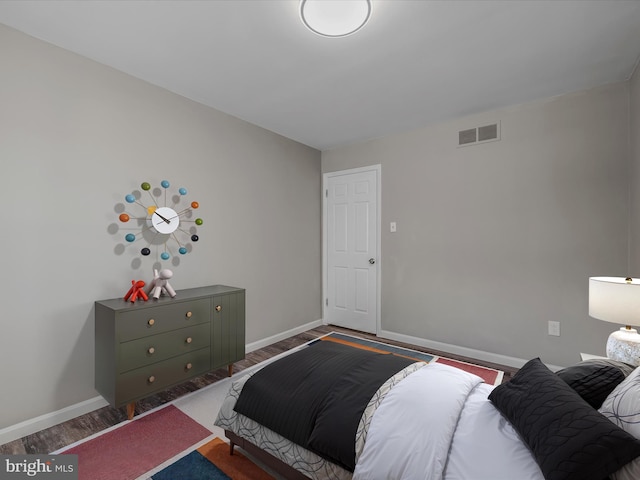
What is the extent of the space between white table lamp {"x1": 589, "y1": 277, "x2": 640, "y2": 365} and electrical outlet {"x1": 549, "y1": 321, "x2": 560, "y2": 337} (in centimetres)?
108

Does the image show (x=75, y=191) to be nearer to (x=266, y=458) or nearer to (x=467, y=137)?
(x=266, y=458)

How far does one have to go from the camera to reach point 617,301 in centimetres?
170

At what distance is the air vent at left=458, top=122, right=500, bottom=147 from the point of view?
10.2 ft

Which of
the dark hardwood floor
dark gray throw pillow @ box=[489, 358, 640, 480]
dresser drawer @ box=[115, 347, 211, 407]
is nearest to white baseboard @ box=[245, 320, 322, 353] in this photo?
the dark hardwood floor

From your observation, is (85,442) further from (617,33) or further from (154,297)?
(617,33)

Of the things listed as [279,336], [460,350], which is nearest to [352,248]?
[279,336]

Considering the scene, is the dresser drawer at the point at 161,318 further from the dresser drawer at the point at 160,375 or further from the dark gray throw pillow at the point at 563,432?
the dark gray throw pillow at the point at 563,432

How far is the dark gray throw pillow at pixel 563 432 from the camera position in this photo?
35.8 inches

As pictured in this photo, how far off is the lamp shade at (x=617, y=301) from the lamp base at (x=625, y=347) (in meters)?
0.10

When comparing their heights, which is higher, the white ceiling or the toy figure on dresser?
the white ceiling

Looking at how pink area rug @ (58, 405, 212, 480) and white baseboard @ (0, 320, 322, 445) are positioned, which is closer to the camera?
pink area rug @ (58, 405, 212, 480)

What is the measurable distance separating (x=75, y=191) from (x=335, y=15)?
6.87 feet

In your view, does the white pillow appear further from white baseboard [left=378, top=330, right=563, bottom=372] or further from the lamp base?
white baseboard [left=378, top=330, right=563, bottom=372]

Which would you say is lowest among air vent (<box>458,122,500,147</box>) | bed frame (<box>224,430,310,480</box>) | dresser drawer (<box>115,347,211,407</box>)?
bed frame (<box>224,430,310,480</box>)
